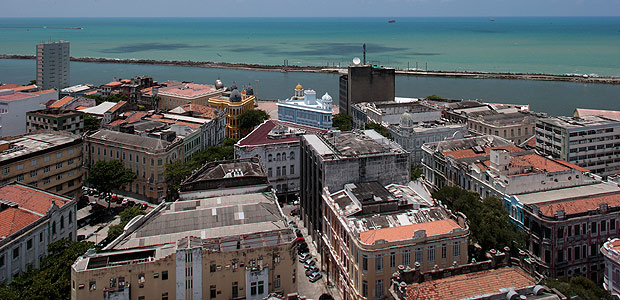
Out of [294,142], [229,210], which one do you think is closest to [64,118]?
[294,142]

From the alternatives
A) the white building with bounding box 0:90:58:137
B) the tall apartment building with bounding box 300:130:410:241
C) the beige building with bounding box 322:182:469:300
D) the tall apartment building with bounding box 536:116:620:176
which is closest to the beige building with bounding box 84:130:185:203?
the tall apartment building with bounding box 300:130:410:241

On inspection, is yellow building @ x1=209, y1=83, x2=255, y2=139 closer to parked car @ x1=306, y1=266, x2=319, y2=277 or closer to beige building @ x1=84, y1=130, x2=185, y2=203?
beige building @ x1=84, y1=130, x2=185, y2=203

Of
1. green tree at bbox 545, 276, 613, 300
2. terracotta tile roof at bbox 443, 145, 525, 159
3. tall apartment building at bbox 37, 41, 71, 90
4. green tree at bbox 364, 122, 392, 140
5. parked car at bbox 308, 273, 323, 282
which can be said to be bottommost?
parked car at bbox 308, 273, 323, 282

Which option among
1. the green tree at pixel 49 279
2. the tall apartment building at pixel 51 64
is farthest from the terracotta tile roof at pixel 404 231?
the tall apartment building at pixel 51 64

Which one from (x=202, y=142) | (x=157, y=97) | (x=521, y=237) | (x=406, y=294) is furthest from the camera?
(x=157, y=97)

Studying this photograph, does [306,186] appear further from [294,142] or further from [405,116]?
[405,116]

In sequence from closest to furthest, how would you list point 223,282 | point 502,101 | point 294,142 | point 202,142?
point 223,282 < point 294,142 < point 202,142 < point 502,101

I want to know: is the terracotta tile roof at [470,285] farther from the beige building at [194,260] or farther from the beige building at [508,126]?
the beige building at [508,126]
